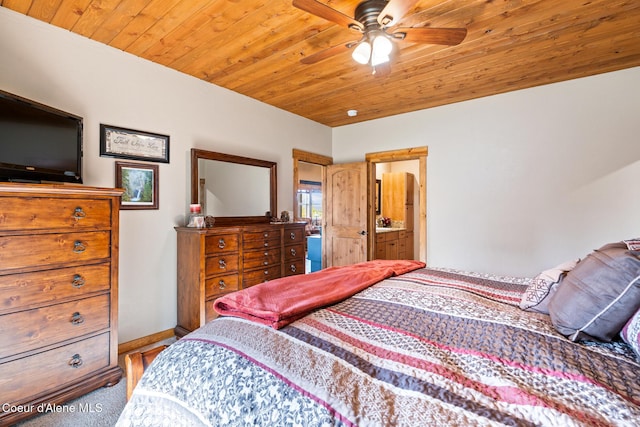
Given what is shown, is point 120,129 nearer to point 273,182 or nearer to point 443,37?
point 273,182

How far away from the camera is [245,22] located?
7.00 ft

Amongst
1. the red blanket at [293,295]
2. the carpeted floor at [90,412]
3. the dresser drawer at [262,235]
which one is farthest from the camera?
the dresser drawer at [262,235]

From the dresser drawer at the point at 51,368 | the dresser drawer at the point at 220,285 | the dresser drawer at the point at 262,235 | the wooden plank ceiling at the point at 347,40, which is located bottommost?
the dresser drawer at the point at 51,368

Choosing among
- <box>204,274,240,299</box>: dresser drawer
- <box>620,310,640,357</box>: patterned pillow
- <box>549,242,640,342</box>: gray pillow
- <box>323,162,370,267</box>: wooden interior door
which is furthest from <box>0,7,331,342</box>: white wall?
<box>620,310,640,357</box>: patterned pillow

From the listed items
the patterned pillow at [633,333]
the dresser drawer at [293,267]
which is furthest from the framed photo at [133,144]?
the patterned pillow at [633,333]

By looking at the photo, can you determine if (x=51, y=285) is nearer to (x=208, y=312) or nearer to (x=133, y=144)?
(x=208, y=312)

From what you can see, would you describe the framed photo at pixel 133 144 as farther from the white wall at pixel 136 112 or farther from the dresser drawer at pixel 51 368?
the dresser drawer at pixel 51 368

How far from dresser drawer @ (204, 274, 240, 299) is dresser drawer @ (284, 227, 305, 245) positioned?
768 millimetres

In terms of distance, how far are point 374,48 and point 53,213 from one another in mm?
2173

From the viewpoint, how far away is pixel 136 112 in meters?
2.66

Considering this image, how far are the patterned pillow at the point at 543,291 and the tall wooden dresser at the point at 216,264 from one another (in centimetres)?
230

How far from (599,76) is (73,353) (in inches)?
193

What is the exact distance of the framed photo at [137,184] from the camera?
101 inches

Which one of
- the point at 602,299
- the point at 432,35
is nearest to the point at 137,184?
the point at 432,35
